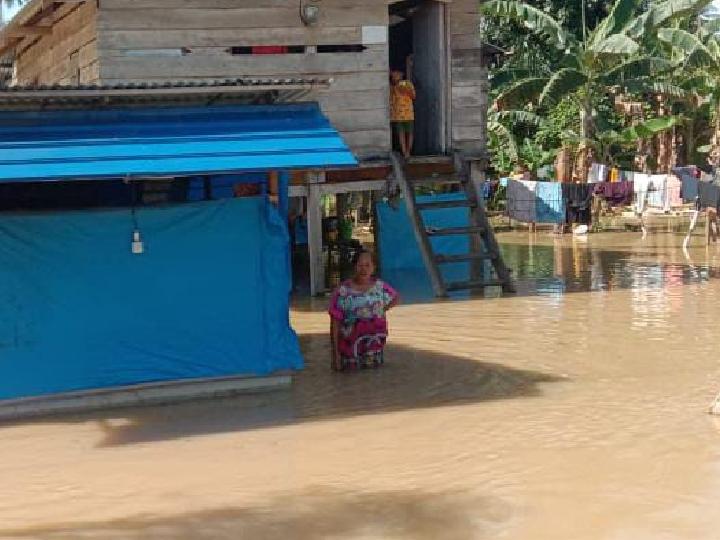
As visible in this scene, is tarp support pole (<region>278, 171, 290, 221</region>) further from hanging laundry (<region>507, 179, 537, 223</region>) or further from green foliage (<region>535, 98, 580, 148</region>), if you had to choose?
green foliage (<region>535, 98, 580, 148</region>)

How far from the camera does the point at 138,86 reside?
779cm

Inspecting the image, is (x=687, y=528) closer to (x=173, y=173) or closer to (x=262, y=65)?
(x=173, y=173)

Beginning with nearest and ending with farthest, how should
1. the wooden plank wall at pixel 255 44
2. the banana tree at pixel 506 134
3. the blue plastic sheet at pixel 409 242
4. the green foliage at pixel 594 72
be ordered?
the wooden plank wall at pixel 255 44 < the blue plastic sheet at pixel 409 242 < the green foliage at pixel 594 72 < the banana tree at pixel 506 134

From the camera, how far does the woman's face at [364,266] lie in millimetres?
8961

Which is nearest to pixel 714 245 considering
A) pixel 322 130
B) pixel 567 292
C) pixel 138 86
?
pixel 567 292

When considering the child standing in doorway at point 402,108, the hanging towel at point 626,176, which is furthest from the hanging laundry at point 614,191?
the child standing in doorway at point 402,108

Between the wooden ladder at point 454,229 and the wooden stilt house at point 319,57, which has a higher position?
the wooden stilt house at point 319,57

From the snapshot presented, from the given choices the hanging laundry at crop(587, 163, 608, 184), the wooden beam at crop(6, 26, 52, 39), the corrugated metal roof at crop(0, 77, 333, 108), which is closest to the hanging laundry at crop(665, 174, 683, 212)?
the hanging laundry at crop(587, 163, 608, 184)

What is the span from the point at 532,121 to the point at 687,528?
2422 centimetres

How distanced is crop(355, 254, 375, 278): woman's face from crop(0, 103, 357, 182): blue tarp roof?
3.99 ft

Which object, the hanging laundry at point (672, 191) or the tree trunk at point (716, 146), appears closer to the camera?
the hanging laundry at point (672, 191)

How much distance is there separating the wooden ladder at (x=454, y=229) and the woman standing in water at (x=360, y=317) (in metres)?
4.16

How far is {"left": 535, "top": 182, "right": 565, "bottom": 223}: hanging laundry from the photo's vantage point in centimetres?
2369

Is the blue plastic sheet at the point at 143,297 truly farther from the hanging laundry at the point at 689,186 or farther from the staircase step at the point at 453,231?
the hanging laundry at the point at 689,186
